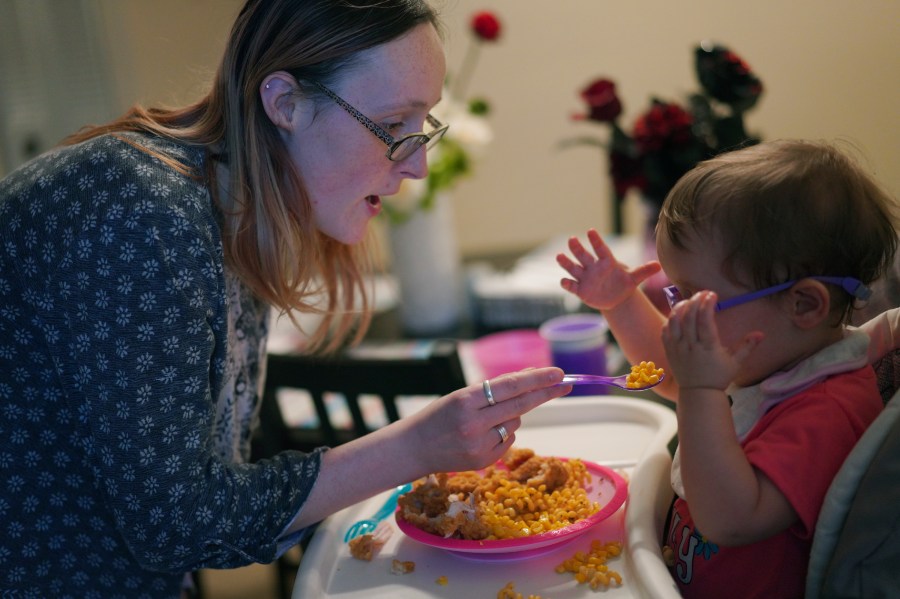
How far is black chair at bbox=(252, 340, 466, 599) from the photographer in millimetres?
1281

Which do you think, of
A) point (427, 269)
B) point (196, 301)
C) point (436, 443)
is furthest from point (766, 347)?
point (427, 269)

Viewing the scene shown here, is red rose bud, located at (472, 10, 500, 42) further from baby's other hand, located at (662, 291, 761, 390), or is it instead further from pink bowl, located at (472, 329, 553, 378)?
baby's other hand, located at (662, 291, 761, 390)

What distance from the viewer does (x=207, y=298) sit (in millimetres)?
974

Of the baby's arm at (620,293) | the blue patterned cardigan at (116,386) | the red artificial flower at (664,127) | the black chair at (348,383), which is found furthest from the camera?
the red artificial flower at (664,127)

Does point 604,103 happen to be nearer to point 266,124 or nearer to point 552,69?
point 266,124

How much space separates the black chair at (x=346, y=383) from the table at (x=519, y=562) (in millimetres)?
228

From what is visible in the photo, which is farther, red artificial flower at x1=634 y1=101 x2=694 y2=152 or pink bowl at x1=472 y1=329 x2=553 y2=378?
pink bowl at x1=472 y1=329 x2=553 y2=378

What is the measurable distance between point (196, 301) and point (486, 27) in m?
1.55

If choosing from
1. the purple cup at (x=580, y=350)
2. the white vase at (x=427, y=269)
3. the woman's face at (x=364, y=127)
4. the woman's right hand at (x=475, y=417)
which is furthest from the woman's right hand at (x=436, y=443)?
the white vase at (x=427, y=269)

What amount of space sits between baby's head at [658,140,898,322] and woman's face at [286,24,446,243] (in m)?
0.41

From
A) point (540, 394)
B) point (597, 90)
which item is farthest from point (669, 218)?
point (597, 90)

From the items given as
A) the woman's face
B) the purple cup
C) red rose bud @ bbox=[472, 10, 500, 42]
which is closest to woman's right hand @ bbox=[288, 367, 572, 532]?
the woman's face

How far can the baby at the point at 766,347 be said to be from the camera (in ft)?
2.63

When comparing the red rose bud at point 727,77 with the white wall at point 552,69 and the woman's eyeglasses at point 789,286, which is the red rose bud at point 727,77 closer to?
the white wall at point 552,69
